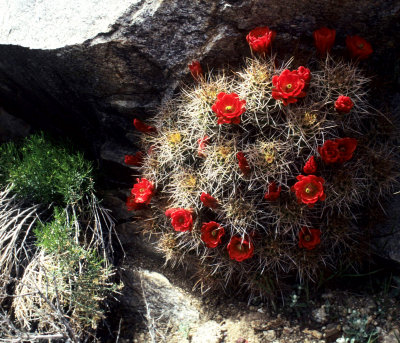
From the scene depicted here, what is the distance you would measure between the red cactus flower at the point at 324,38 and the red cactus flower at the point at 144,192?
1.34 metres

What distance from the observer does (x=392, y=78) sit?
2.87 metres

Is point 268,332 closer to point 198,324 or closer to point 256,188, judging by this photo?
point 198,324

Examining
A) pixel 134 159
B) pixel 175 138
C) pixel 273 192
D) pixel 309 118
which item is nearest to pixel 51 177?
pixel 134 159

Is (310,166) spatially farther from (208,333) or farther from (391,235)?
(208,333)

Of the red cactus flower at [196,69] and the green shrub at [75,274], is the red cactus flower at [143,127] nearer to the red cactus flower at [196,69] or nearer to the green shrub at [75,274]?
the red cactus flower at [196,69]

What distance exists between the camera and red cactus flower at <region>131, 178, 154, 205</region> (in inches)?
114

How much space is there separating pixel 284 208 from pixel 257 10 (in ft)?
4.00

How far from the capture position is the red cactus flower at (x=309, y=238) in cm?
255

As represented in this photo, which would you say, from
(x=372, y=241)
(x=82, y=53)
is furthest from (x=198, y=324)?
Result: (x=82, y=53)

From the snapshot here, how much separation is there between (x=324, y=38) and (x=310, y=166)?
0.77m

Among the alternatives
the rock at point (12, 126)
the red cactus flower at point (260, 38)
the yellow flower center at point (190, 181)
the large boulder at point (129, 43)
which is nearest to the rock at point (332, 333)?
the yellow flower center at point (190, 181)

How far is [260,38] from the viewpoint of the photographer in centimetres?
265

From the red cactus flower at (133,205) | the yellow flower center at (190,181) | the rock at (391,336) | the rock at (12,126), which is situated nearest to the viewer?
the rock at (391,336)

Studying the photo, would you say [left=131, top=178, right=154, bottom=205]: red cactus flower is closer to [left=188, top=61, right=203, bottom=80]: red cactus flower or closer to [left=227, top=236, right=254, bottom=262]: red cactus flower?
[left=227, top=236, right=254, bottom=262]: red cactus flower
